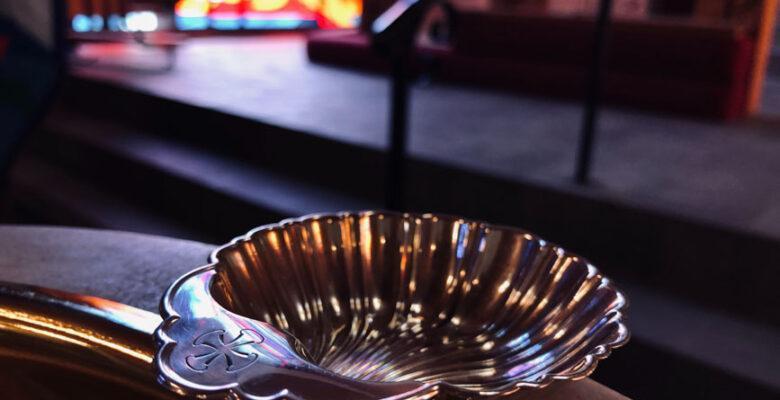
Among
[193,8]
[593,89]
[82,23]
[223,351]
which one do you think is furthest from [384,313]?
[193,8]

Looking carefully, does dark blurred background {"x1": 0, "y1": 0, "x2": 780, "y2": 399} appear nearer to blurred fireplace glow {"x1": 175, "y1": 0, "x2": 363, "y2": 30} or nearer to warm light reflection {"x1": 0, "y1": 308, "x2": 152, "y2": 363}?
warm light reflection {"x1": 0, "y1": 308, "x2": 152, "y2": 363}

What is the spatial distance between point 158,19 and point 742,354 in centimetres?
603

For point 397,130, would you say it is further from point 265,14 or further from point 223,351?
point 265,14

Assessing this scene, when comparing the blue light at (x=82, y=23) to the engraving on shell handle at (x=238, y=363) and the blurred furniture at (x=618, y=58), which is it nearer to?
the blurred furniture at (x=618, y=58)

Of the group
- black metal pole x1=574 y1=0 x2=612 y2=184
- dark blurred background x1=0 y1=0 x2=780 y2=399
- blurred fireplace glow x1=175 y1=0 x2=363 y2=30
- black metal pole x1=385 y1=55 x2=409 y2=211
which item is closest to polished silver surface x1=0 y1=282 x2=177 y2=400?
dark blurred background x1=0 y1=0 x2=780 y2=399

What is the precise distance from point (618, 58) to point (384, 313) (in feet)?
10.9

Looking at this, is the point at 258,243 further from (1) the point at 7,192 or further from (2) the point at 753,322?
(1) the point at 7,192

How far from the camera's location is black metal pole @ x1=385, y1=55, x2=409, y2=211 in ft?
5.39

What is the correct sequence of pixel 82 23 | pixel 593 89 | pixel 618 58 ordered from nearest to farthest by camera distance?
1. pixel 593 89
2. pixel 618 58
3. pixel 82 23

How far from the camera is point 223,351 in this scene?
1.38 ft

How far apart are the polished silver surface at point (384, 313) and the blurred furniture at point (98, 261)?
0.51 feet

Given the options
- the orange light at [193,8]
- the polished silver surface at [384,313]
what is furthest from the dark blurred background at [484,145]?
the orange light at [193,8]

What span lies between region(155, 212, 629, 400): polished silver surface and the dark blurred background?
85 cm

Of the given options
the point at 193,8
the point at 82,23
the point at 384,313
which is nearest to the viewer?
the point at 384,313
